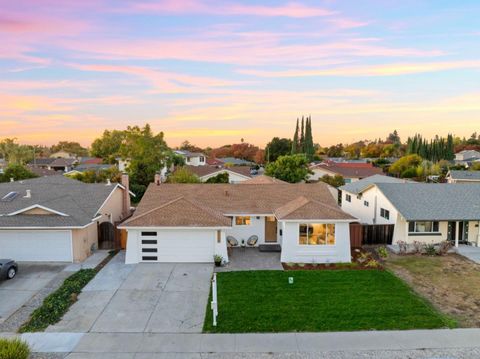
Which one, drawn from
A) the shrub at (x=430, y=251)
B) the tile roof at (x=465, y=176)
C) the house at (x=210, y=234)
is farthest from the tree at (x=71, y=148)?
the shrub at (x=430, y=251)

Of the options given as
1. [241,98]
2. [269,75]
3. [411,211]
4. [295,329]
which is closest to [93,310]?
[295,329]

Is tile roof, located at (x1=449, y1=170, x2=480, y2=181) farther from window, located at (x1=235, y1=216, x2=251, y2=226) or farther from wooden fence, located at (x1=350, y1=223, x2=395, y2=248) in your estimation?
window, located at (x1=235, y1=216, x2=251, y2=226)

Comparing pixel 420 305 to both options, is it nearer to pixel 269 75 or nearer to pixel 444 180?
pixel 269 75

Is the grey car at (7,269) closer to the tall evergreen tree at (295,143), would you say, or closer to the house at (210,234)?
the house at (210,234)

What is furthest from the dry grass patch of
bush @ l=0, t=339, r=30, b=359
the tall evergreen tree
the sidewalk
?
the tall evergreen tree

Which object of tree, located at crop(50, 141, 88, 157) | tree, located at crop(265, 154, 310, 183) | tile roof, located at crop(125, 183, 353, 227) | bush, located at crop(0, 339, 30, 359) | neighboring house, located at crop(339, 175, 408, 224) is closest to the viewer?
bush, located at crop(0, 339, 30, 359)

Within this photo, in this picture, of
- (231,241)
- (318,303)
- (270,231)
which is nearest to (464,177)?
(270,231)
